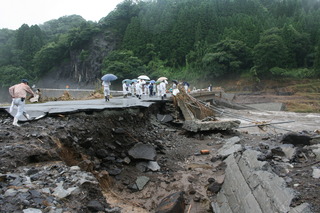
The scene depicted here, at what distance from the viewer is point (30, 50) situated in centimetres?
6328

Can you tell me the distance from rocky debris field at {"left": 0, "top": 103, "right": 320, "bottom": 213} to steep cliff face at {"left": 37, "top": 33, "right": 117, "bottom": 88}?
51405mm

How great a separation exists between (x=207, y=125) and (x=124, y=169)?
19.3 ft

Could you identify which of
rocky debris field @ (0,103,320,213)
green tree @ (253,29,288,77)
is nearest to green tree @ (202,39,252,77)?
green tree @ (253,29,288,77)

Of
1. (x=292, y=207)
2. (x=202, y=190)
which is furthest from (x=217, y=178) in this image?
(x=292, y=207)

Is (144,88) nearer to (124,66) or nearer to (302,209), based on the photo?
(302,209)

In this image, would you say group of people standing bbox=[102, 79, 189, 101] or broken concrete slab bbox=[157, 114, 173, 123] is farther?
group of people standing bbox=[102, 79, 189, 101]

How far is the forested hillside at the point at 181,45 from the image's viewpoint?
43031 mm

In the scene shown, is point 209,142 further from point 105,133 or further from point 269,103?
point 269,103

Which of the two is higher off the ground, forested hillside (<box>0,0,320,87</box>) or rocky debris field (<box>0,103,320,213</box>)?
forested hillside (<box>0,0,320,87</box>)

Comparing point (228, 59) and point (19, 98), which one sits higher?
Answer: point (228, 59)

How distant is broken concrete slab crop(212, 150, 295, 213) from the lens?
4207 millimetres

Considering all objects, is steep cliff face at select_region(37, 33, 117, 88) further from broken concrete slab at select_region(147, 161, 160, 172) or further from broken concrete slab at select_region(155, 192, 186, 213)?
broken concrete slab at select_region(155, 192, 186, 213)

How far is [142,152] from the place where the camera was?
7.97 meters

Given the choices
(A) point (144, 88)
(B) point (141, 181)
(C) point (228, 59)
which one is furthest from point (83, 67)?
(B) point (141, 181)
